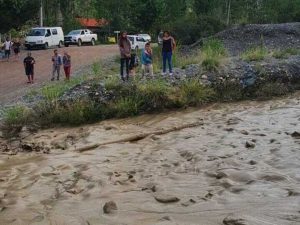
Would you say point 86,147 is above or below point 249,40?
below

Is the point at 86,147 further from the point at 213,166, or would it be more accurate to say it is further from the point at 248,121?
the point at 248,121

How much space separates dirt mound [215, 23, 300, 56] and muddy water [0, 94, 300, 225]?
44.1 ft

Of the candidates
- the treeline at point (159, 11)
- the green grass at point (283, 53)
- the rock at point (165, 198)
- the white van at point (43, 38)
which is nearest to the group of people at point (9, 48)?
the white van at point (43, 38)

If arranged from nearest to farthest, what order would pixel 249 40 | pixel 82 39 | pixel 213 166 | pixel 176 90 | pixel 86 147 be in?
1. pixel 213 166
2. pixel 86 147
3. pixel 176 90
4. pixel 249 40
5. pixel 82 39

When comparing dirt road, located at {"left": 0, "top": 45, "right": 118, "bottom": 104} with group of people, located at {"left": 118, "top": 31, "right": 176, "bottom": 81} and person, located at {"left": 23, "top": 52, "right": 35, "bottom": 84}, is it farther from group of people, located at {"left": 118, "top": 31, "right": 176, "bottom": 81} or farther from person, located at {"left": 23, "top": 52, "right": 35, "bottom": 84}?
group of people, located at {"left": 118, "top": 31, "right": 176, "bottom": 81}

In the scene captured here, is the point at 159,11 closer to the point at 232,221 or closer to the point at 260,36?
the point at 260,36

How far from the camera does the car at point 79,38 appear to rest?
43094mm

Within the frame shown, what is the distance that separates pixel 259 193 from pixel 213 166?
1.75m

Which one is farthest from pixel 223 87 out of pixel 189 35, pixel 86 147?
pixel 189 35

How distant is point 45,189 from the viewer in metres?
8.38

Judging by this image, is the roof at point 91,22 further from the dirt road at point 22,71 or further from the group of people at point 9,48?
the group of people at point 9,48

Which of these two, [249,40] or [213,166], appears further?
[249,40]

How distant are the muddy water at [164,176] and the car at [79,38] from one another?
101 ft

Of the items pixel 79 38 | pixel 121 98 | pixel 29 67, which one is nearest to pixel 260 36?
pixel 29 67
